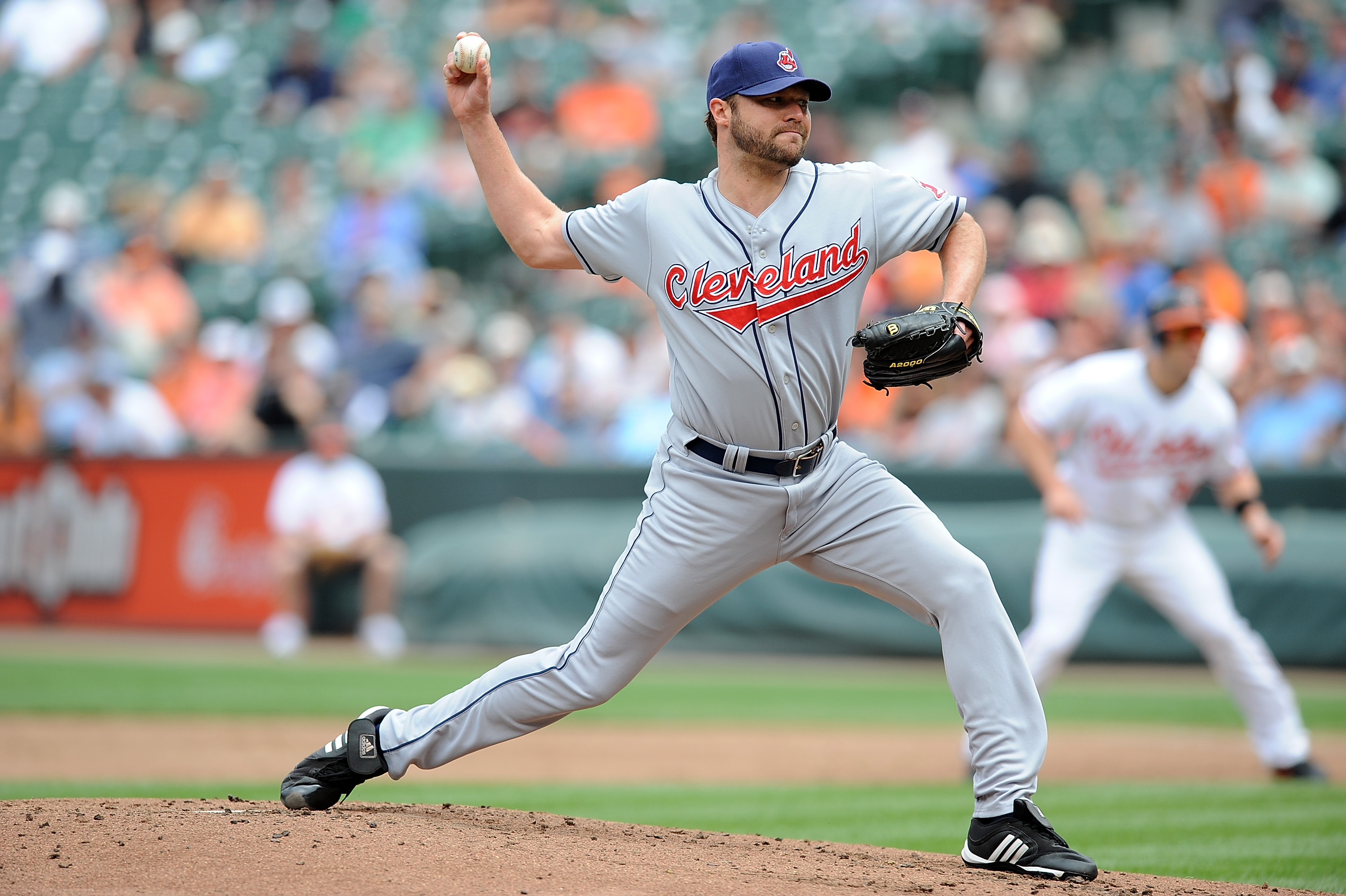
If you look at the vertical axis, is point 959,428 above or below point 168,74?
below

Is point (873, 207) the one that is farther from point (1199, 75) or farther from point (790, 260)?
point (1199, 75)

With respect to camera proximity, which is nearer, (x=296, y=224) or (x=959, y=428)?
(x=959, y=428)

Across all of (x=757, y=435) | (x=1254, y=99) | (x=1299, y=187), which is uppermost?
(x=1254, y=99)

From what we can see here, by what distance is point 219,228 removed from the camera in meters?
16.0

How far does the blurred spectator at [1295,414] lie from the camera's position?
10.5m

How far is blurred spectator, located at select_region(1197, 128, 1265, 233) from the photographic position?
12.4 m

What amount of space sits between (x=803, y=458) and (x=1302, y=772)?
3652mm

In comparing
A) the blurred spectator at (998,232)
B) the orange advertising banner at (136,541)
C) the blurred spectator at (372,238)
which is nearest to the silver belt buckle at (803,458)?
the blurred spectator at (998,232)

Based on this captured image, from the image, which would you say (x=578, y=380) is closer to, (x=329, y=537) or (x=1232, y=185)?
(x=329, y=537)

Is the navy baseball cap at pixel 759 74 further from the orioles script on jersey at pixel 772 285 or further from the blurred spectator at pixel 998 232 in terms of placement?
the blurred spectator at pixel 998 232

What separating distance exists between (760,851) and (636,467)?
7.88 m

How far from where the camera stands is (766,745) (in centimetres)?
777

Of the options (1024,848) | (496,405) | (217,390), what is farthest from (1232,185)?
(1024,848)

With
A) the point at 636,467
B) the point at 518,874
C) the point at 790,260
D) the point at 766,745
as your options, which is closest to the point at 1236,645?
the point at 766,745
